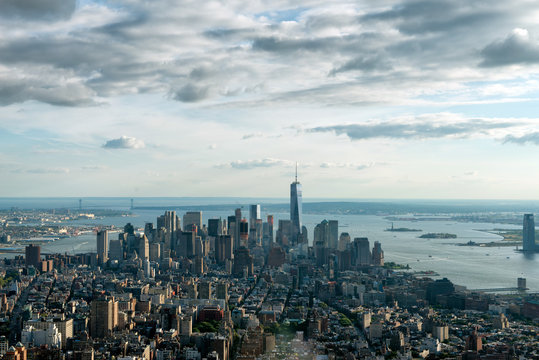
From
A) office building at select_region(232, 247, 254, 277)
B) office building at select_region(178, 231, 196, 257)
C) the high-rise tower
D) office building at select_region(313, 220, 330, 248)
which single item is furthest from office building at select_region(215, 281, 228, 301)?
the high-rise tower

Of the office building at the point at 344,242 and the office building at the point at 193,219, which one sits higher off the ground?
the office building at the point at 193,219

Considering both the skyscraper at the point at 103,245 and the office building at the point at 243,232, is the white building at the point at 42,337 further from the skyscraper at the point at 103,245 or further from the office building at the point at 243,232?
the office building at the point at 243,232

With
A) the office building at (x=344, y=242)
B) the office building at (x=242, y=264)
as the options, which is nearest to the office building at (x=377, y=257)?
the office building at (x=344, y=242)

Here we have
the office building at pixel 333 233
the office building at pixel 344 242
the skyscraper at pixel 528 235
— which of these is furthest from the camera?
the office building at pixel 333 233

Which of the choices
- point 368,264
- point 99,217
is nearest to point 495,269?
point 368,264

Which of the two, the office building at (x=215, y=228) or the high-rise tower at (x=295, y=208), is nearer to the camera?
the office building at (x=215, y=228)

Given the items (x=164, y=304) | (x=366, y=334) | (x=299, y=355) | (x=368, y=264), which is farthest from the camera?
(x=368, y=264)

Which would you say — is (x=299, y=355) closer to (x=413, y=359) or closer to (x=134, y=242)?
(x=413, y=359)

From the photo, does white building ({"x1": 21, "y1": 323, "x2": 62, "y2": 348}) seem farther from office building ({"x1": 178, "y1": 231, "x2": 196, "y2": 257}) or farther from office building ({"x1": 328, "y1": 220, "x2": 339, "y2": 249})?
A: office building ({"x1": 328, "y1": 220, "x2": 339, "y2": 249})
